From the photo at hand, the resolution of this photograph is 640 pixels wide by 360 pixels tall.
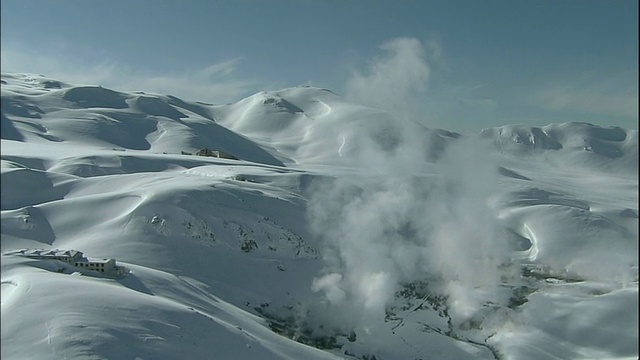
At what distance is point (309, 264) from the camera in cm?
3497

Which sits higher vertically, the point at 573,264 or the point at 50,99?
the point at 50,99

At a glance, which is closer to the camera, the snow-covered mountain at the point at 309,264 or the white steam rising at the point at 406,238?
the snow-covered mountain at the point at 309,264

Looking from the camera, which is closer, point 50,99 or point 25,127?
point 25,127

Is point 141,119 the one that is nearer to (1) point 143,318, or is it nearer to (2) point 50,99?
(2) point 50,99

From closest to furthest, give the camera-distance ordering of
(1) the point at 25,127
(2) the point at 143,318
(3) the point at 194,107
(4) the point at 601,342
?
1. (2) the point at 143,318
2. (4) the point at 601,342
3. (1) the point at 25,127
4. (3) the point at 194,107

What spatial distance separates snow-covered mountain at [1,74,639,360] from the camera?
15859 mm

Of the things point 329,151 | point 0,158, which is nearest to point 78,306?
point 0,158

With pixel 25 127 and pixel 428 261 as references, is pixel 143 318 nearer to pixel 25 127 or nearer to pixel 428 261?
pixel 428 261

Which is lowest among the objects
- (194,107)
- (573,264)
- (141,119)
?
(573,264)

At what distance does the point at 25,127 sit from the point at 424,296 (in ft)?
229

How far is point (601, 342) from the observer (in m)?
22.9

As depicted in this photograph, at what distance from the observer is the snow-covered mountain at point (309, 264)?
15.9m

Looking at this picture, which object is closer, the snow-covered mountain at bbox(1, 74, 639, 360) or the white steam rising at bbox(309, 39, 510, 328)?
the snow-covered mountain at bbox(1, 74, 639, 360)

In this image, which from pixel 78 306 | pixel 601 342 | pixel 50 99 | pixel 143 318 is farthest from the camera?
pixel 50 99
